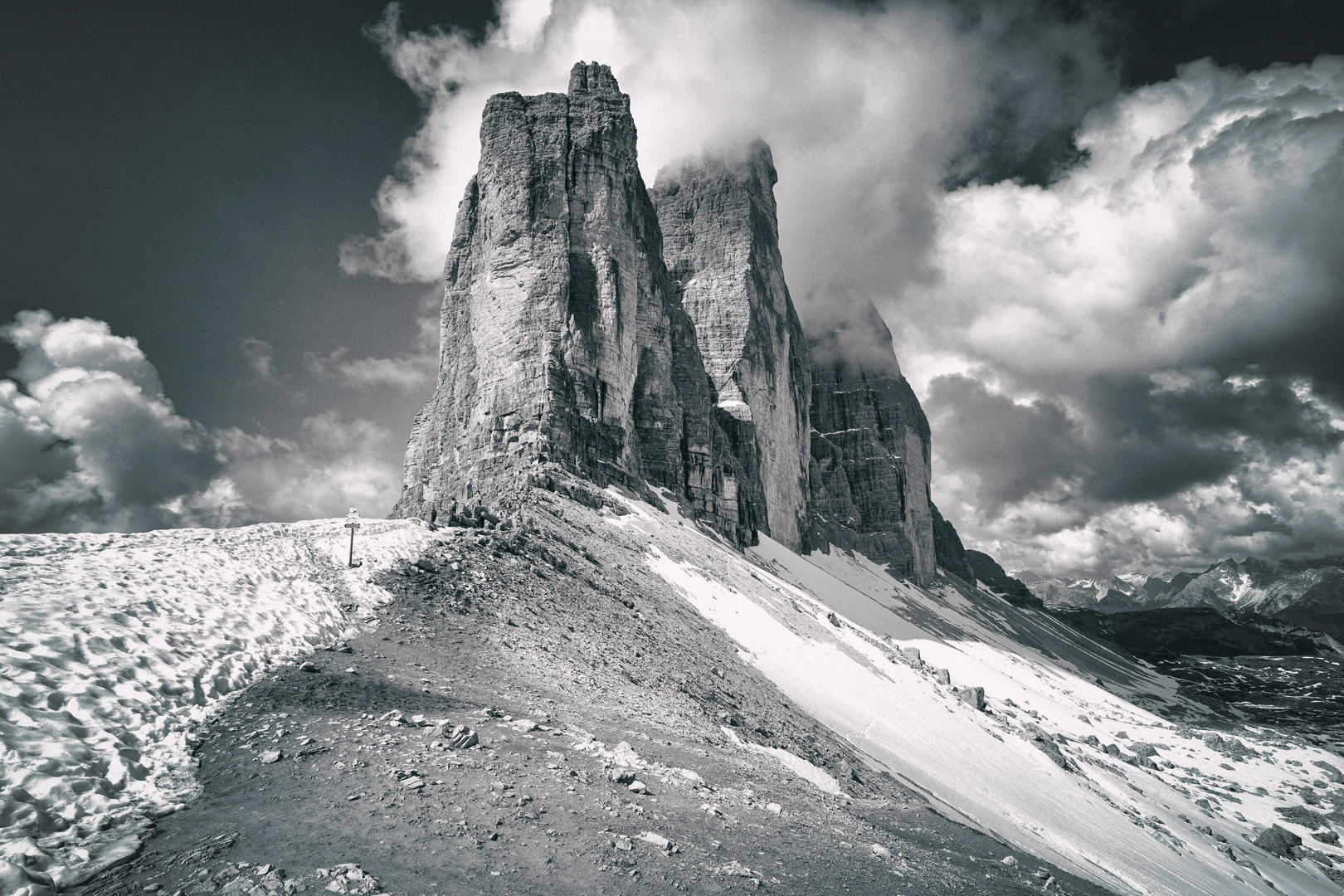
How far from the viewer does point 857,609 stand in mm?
63656

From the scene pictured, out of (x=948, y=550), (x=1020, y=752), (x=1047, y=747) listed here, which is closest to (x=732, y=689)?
(x=1020, y=752)

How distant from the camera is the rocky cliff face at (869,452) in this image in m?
112

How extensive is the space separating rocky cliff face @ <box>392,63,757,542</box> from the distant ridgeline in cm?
15

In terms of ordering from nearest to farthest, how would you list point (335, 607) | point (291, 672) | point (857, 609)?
point (291, 672)
point (335, 607)
point (857, 609)

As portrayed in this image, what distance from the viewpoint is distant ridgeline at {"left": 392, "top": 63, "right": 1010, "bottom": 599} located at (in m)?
42.3

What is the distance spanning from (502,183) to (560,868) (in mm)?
51639

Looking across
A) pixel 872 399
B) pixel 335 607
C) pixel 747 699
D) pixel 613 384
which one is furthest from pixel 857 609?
pixel 872 399

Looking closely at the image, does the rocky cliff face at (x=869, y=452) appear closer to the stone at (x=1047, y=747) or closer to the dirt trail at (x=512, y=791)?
the stone at (x=1047, y=747)

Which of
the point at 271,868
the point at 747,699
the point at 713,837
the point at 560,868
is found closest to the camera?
the point at 271,868

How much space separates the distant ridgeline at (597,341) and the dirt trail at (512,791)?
37.0ft

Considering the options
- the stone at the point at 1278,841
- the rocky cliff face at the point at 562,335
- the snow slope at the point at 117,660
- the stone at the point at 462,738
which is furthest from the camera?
the rocky cliff face at the point at 562,335

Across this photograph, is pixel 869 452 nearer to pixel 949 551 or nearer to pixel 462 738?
pixel 949 551

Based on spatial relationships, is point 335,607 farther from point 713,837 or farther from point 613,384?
point 613,384

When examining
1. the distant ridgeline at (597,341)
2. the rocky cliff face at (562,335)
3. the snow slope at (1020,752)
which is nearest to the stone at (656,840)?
the snow slope at (1020,752)
